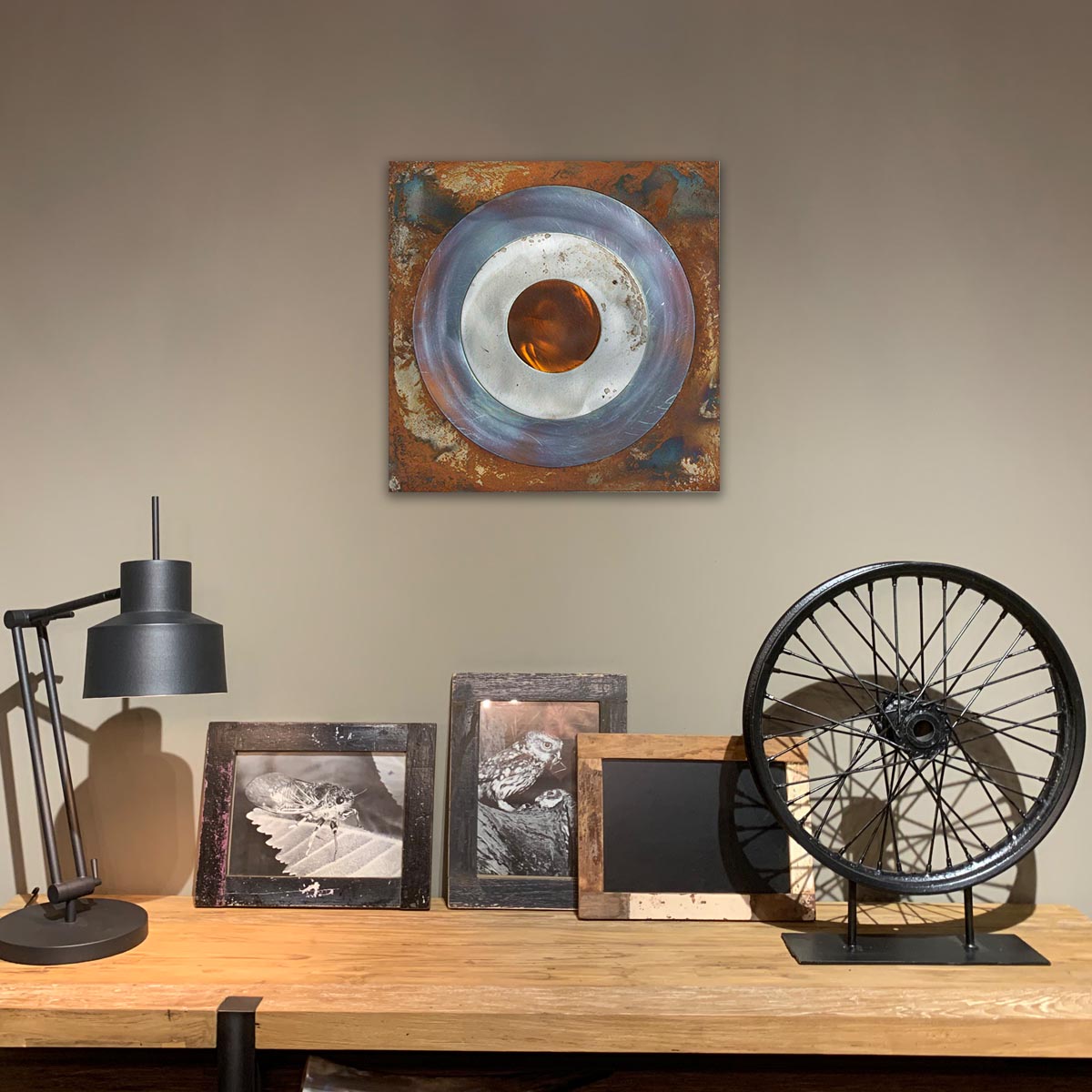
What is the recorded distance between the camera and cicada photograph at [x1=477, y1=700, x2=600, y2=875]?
159 centimetres

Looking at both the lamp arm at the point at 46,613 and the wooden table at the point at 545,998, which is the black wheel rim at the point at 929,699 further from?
the lamp arm at the point at 46,613

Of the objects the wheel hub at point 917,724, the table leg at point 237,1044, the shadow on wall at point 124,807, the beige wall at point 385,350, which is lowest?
the table leg at point 237,1044

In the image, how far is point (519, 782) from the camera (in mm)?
1607

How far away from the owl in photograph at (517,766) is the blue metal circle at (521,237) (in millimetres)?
496

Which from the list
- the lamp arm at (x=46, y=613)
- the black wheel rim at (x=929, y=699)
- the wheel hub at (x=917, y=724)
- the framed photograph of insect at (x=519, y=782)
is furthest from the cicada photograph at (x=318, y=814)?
the wheel hub at (x=917, y=724)

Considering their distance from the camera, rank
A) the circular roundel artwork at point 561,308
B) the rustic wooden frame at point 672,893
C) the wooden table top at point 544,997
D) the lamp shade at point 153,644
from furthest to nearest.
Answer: the circular roundel artwork at point 561,308 < the rustic wooden frame at point 672,893 < the lamp shade at point 153,644 < the wooden table top at point 544,997

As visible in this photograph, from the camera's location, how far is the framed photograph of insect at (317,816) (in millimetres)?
1567

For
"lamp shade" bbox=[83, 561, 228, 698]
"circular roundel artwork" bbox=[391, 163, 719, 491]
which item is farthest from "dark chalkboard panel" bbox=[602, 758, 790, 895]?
"lamp shade" bbox=[83, 561, 228, 698]

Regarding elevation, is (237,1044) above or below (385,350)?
below

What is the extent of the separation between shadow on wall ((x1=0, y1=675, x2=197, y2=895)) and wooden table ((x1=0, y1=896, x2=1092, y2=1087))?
22cm

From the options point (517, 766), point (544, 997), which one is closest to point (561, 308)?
point (517, 766)

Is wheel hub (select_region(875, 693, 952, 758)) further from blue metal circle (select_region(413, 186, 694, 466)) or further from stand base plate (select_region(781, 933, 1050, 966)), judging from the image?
blue metal circle (select_region(413, 186, 694, 466))

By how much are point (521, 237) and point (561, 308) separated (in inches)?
5.3

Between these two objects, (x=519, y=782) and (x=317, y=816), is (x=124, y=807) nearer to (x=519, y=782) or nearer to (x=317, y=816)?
(x=317, y=816)
